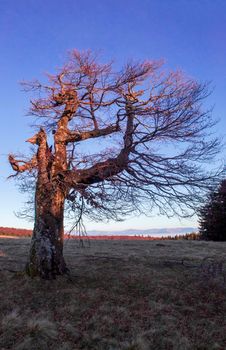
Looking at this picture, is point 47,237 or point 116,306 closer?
point 116,306

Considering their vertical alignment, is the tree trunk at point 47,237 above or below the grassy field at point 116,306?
above

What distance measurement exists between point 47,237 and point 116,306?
3091mm

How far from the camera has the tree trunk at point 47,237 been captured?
12266 millimetres

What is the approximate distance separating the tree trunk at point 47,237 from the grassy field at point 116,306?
0.39 meters

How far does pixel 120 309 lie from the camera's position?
33.5 feet

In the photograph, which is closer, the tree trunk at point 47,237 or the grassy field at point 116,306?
the grassy field at point 116,306

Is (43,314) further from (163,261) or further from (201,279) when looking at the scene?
(163,261)

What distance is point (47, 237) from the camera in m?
12.4

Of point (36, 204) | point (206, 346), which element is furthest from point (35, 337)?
point (36, 204)

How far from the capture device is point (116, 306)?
10422 millimetres

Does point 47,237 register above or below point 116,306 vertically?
above

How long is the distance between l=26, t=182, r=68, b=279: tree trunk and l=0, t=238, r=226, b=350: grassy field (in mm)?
393

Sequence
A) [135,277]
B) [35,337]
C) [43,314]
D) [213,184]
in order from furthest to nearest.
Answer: [135,277], [213,184], [43,314], [35,337]

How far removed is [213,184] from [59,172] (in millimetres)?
4463
